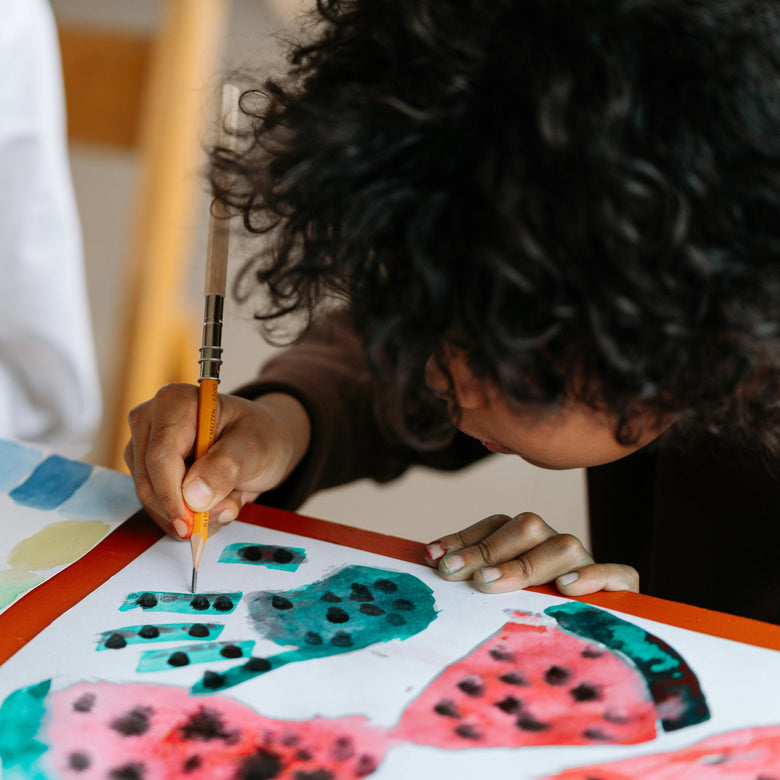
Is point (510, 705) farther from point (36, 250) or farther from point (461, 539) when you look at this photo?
point (36, 250)

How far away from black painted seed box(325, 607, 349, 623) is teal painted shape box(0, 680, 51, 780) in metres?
0.14

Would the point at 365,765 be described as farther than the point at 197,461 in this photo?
No

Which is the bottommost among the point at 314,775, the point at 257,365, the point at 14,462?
the point at 314,775

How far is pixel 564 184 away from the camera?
12.9 inches

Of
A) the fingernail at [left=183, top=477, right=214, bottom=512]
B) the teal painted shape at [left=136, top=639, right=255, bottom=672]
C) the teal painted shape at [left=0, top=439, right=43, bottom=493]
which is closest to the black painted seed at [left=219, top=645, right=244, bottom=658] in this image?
the teal painted shape at [left=136, top=639, right=255, bottom=672]

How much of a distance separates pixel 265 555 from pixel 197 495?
0.18ft

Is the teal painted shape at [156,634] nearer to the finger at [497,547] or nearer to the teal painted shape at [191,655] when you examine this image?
the teal painted shape at [191,655]

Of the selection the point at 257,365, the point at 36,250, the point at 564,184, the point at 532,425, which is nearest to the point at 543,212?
the point at 564,184

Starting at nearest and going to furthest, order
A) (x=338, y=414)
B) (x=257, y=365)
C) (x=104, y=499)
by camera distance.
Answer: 1. (x=104, y=499)
2. (x=338, y=414)
3. (x=257, y=365)

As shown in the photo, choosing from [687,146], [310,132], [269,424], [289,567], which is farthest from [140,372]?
[687,146]

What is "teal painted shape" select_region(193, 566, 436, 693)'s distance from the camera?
41 cm

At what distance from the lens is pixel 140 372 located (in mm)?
1039

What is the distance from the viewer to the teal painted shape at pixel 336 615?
0.41 metres

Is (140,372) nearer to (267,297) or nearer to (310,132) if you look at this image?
(267,297)
